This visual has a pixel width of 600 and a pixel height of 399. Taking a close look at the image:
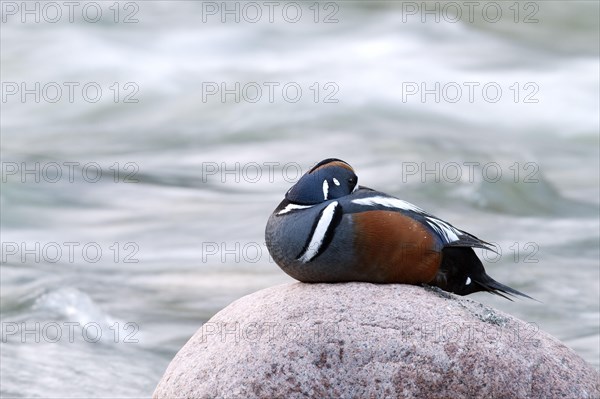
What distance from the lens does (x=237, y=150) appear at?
1536 cm

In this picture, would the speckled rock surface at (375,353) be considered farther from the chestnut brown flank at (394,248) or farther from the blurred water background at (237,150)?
the blurred water background at (237,150)

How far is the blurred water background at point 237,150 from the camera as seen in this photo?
9.50m

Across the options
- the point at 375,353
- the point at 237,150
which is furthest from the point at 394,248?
the point at 237,150

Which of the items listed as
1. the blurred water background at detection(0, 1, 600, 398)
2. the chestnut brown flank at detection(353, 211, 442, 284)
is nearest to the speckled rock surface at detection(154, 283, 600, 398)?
the chestnut brown flank at detection(353, 211, 442, 284)

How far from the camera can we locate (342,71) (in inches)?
701

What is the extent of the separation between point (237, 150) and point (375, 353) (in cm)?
1118

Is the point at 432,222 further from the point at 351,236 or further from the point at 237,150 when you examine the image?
the point at 237,150

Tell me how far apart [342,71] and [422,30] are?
83.5 inches

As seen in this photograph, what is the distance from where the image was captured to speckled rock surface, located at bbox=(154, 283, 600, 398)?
4328mm

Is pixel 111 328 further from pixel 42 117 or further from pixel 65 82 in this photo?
pixel 65 82

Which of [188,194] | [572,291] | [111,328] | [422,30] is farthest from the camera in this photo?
[422,30]

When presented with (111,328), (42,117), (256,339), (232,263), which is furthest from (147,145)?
(256,339)

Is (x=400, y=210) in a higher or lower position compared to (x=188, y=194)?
higher

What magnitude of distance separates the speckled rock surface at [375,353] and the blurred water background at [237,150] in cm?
319
